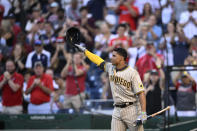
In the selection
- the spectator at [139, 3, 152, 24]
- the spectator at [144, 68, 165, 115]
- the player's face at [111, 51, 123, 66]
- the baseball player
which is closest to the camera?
the baseball player

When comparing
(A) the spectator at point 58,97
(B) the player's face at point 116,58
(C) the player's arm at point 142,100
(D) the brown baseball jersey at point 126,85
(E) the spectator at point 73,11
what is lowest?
(A) the spectator at point 58,97

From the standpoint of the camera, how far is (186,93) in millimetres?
8898

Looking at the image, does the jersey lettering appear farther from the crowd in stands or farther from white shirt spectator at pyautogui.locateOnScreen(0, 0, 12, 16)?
white shirt spectator at pyautogui.locateOnScreen(0, 0, 12, 16)

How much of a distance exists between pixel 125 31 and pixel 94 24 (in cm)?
146

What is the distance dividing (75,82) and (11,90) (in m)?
1.66

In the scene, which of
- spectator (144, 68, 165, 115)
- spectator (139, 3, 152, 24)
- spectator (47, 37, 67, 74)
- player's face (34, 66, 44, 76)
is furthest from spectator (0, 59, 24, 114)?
spectator (139, 3, 152, 24)

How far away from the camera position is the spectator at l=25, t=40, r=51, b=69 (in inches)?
437

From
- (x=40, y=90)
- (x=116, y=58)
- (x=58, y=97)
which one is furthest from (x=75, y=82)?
(x=116, y=58)

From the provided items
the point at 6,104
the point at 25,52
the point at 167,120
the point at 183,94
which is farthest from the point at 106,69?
the point at 25,52

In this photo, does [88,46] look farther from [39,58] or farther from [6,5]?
[6,5]

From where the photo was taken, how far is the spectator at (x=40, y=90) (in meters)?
9.99

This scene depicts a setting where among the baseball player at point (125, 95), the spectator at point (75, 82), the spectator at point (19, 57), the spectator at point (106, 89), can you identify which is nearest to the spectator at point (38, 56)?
the spectator at point (19, 57)

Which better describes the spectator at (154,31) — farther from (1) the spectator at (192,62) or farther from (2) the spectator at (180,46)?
(1) the spectator at (192,62)

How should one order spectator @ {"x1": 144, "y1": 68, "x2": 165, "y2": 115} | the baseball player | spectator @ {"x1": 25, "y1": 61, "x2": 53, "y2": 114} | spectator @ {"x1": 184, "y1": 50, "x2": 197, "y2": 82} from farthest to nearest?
1. spectator @ {"x1": 25, "y1": 61, "x2": 53, "y2": 114}
2. spectator @ {"x1": 184, "y1": 50, "x2": 197, "y2": 82}
3. spectator @ {"x1": 144, "y1": 68, "x2": 165, "y2": 115}
4. the baseball player
